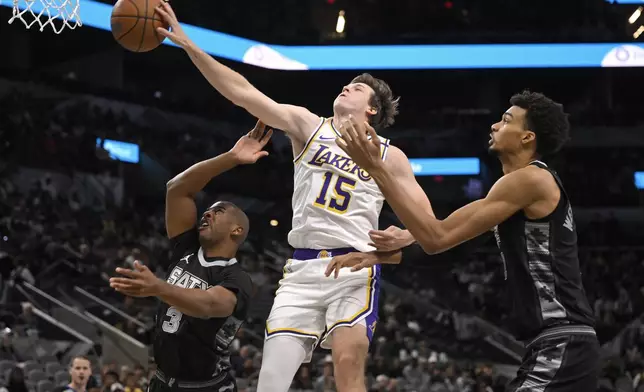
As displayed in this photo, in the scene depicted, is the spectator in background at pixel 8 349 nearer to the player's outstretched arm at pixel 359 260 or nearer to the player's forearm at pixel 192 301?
the player's forearm at pixel 192 301

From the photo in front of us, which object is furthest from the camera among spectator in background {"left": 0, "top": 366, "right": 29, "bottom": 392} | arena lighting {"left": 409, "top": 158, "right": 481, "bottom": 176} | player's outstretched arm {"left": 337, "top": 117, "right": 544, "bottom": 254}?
arena lighting {"left": 409, "top": 158, "right": 481, "bottom": 176}

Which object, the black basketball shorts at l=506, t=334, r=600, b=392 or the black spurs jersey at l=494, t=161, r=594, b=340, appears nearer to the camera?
the black basketball shorts at l=506, t=334, r=600, b=392

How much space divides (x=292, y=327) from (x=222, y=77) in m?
1.50

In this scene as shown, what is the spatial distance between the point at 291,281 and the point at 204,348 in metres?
0.71

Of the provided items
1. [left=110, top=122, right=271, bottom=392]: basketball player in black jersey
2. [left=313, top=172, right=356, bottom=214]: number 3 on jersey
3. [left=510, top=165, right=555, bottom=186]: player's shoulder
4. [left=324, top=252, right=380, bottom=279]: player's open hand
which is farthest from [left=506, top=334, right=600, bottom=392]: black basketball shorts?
[left=110, top=122, right=271, bottom=392]: basketball player in black jersey

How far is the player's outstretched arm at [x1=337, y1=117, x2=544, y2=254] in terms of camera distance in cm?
393

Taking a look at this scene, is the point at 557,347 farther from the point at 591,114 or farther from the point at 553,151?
the point at 591,114

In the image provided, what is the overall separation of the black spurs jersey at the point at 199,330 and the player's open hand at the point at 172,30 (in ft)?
4.53

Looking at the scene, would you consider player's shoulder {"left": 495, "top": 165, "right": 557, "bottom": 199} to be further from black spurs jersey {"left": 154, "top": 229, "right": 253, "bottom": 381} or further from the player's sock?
black spurs jersey {"left": 154, "top": 229, "right": 253, "bottom": 381}

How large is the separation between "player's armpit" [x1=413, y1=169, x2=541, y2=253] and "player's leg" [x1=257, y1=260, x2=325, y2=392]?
1257 mm

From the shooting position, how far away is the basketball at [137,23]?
5.29 metres

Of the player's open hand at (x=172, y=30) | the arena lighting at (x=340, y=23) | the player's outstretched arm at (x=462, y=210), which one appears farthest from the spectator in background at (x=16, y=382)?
the arena lighting at (x=340, y=23)

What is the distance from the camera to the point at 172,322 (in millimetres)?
5363

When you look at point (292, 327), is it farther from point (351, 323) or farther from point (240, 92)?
point (240, 92)
